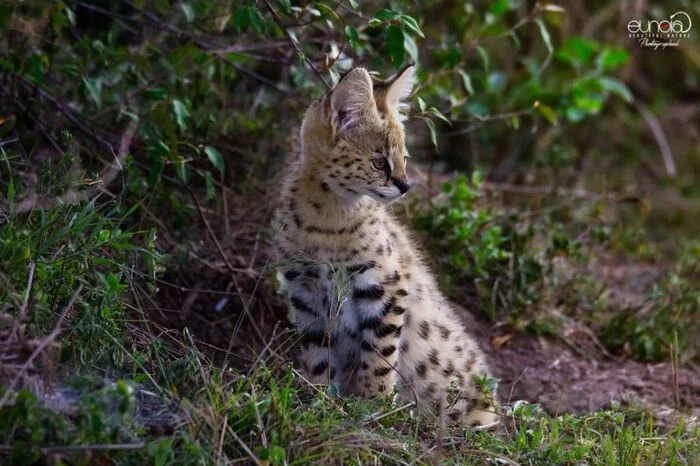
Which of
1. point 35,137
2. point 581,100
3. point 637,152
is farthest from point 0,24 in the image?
point 637,152

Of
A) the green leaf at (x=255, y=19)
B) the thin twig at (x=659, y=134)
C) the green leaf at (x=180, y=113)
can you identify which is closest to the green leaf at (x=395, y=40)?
the green leaf at (x=255, y=19)

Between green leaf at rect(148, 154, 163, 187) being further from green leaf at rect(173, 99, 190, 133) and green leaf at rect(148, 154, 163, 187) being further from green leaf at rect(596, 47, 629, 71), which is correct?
green leaf at rect(596, 47, 629, 71)

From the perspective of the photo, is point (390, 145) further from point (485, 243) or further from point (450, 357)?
point (485, 243)

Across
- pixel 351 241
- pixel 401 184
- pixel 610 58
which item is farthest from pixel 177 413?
pixel 610 58

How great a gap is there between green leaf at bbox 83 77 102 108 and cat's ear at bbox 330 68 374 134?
49.1 inches

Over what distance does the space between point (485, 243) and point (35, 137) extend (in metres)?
2.52

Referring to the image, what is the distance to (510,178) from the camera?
314 inches

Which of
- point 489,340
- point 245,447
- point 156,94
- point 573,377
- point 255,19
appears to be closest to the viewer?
point 245,447

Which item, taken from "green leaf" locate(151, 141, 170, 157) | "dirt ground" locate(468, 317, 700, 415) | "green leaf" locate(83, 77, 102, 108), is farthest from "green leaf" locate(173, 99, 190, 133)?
"dirt ground" locate(468, 317, 700, 415)

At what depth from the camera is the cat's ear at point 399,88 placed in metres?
4.52

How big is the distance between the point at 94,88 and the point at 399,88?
1.50 meters

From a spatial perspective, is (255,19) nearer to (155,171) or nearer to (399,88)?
(399,88)

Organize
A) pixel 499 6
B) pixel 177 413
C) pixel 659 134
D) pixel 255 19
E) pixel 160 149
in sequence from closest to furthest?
pixel 177 413 < pixel 255 19 < pixel 160 149 < pixel 499 6 < pixel 659 134

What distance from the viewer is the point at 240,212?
570 centimetres
